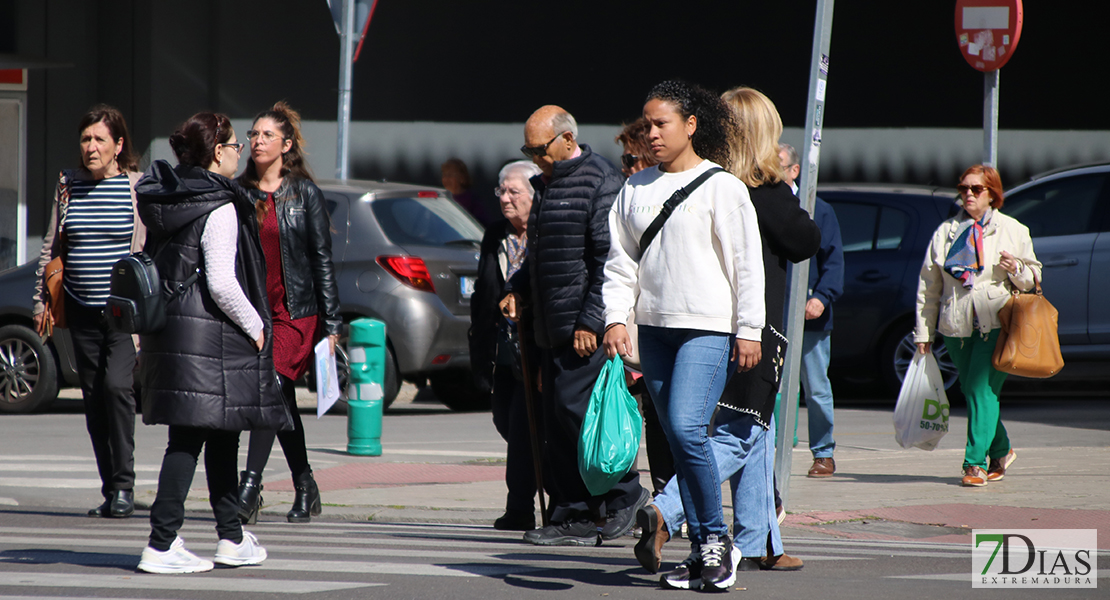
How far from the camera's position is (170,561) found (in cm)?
531

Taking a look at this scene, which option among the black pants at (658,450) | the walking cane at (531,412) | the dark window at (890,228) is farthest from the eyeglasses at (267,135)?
the dark window at (890,228)

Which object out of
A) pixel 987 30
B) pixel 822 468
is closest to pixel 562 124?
pixel 822 468

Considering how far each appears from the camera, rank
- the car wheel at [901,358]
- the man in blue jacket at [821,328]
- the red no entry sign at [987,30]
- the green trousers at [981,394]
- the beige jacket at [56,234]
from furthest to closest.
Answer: the car wheel at [901,358] < the red no entry sign at [987,30] < the man in blue jacket at [821,328] < the green trousers at [981,394] < the beige jacket at [56,234]

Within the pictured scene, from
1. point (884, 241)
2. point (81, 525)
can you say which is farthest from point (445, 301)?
point (81, 525)

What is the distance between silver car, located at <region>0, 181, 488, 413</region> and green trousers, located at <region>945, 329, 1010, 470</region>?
3.89 meters

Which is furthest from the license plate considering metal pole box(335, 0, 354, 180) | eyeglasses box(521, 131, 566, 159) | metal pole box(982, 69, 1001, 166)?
eyeglasses box(521, 131, 566, 159)

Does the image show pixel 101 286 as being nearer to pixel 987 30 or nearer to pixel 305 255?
pixel 305 255

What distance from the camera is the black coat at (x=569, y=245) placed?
600 centimetres

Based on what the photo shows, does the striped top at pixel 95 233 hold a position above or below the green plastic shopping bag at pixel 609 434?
above

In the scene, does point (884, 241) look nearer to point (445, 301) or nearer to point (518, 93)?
point (445, 301)

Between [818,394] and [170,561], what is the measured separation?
4268 mm

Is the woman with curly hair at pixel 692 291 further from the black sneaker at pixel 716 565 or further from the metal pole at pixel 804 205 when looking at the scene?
the metal pole at pixel 804 205

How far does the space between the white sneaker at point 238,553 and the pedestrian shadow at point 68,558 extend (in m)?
0.34

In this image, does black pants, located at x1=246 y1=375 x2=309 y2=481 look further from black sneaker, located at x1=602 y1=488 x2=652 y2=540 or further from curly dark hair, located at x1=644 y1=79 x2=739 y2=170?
curly dark hair, located at x1=644 y1=79 x2=739 y2=170
